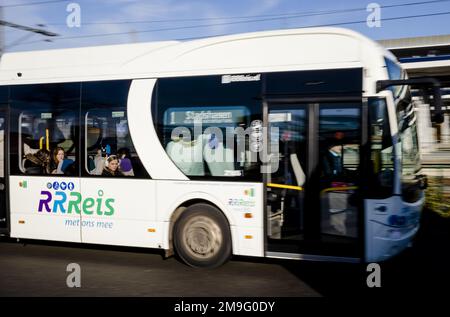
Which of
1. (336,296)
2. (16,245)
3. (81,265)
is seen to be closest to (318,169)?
(336,296)

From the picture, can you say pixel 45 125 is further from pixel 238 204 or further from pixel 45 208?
pixel 238 204

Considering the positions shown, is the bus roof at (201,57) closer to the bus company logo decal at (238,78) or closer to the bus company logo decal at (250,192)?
the bus company logo decal at (238,78)

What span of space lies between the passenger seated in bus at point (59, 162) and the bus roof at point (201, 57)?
1179 mm

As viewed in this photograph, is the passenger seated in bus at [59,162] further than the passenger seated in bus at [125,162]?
Yes

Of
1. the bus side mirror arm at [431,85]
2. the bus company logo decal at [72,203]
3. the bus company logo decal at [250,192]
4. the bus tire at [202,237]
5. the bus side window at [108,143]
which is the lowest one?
the bus tire at [202,237]

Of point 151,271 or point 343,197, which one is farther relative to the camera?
point 151,271

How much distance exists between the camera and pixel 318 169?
23.2ft

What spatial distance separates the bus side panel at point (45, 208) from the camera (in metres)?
8.38

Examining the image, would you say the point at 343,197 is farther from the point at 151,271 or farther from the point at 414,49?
the point at 414,49

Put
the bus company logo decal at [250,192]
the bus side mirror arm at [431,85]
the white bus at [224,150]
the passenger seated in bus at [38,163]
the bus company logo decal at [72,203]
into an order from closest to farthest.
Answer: the bus side mirror arm at [431,85] < the white bus at [224,150] < the bus company logo decal at [250,192] < the bus company logo decal at [72,203] < the passenger seated in bus at [38,163]

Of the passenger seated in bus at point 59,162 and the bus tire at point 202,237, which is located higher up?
the passenger seated in bus at point 59,162

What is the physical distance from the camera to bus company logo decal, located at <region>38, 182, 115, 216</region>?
8.13m

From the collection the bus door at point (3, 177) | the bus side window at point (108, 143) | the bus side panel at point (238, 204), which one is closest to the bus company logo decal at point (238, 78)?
the bus side panel at point (238, 204)
